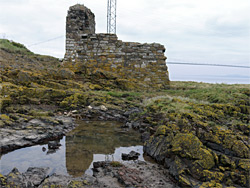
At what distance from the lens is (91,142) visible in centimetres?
590

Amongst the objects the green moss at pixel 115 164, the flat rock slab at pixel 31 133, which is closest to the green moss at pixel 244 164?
the green moss at pixel 115 164

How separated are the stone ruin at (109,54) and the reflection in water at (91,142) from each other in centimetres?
633

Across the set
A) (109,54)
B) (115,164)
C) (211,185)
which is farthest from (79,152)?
(109,54)

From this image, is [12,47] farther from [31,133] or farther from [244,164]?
[244,164]

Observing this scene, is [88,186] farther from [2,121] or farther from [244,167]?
[2,121]

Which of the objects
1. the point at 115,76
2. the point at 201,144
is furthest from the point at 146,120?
the point at 115,76

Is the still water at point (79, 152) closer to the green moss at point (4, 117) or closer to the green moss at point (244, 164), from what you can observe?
the green moss at point (4, 117)

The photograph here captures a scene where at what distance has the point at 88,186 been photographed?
3.66 m

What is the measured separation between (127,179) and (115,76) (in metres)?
9.54

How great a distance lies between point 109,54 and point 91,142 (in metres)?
8.60

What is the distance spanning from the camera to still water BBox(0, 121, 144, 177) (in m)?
4.38

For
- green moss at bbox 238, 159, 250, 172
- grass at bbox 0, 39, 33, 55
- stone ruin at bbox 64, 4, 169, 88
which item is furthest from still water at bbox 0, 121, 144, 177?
grass at bbox 0, 39, 33, 55

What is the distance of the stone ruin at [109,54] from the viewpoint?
13445 mm

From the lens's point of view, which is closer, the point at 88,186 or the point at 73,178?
the point at 88,186
